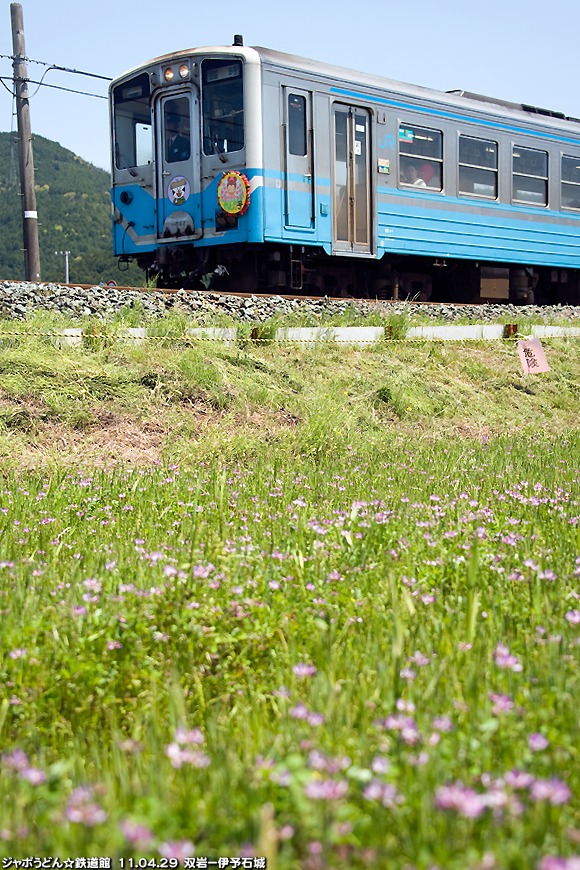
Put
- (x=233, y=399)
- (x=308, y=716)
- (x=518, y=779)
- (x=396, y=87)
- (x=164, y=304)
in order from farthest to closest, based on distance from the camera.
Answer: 1. (x=396, y=87)
2. (x=164, y=304)
3. (x=233, y=399)
4. (x=308, y=716)
5. (x=518, y=779)

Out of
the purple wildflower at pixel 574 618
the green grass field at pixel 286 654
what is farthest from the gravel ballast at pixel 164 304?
the purple wildflower at pixel 574 618

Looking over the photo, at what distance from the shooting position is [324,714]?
1.77m

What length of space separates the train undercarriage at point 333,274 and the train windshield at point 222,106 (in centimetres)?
159

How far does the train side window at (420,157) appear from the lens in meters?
A: 14.0

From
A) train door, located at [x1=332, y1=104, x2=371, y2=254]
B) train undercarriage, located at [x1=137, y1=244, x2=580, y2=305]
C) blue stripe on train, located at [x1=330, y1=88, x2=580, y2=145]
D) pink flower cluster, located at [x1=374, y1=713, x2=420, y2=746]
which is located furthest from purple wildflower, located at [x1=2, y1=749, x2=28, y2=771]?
blue stripe on train, located at [x1=330, y1=88, x2=580, y2=145]

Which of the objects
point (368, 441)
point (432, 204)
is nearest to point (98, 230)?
point (432, 204)

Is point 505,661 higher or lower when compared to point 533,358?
lower

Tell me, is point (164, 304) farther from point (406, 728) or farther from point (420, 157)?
point (406, 728)

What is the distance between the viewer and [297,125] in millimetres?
12391

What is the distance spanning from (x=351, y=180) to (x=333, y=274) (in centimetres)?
162

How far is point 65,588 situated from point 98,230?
11502 cm

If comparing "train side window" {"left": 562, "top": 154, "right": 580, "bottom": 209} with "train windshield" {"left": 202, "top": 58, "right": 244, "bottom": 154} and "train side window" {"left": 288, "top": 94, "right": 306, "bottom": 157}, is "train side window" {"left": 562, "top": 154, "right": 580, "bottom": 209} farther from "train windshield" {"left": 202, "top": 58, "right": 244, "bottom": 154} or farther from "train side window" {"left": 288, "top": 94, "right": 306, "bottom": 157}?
"train windshield" {"left": 202, "top": 58, "right": 244, "bottom": 154}

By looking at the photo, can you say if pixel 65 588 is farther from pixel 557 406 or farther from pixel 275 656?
pixel 557 406

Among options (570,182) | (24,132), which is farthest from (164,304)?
(570,182)
